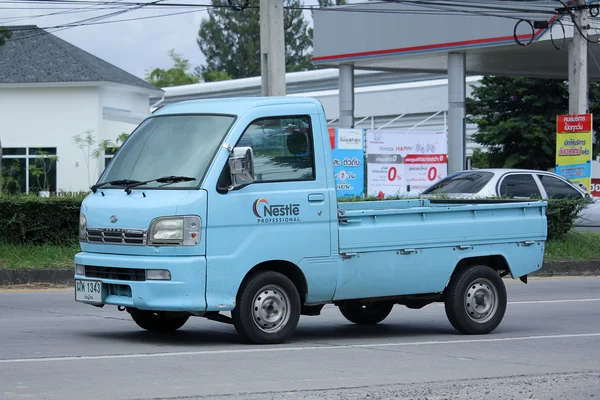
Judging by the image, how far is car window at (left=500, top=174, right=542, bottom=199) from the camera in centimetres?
1964

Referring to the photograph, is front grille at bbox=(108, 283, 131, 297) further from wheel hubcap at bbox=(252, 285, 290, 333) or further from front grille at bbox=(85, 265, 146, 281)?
wheel hubcap at bbox=(252, 285, 290, 333)

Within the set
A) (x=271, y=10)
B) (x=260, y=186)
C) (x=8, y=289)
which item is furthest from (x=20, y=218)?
(x=260, y=186)

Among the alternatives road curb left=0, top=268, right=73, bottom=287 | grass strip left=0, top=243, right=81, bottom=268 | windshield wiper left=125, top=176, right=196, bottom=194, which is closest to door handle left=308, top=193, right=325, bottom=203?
windshield wiper left=125, top=176, right=196, bottom=194

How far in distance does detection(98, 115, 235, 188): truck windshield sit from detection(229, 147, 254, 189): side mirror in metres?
0.25

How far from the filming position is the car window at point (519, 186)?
64.4ft

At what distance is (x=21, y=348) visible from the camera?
918cm

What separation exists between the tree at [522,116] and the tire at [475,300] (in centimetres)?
3075

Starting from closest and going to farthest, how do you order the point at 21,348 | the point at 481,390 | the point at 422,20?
the point at 481,390
the point at 21,348
the point at 422,20

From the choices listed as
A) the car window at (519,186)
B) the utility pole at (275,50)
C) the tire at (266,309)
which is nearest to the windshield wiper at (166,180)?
the tire at (266,309)

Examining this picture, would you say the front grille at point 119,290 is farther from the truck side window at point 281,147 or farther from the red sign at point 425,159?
the red sign at point 425,159

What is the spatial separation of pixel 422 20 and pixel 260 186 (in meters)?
21.6

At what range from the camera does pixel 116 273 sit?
928 cm

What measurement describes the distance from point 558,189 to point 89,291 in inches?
523

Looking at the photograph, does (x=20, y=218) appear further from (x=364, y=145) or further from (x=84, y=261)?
(x=364, y=145)
